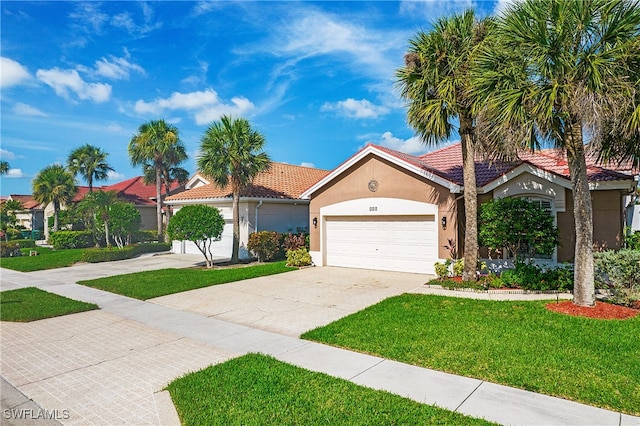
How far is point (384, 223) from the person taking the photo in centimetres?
1545

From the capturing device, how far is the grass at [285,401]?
13.8 feet

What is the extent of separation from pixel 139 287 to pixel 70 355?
242 inches

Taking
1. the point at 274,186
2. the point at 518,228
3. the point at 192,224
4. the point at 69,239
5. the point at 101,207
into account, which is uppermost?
the point at 274,186

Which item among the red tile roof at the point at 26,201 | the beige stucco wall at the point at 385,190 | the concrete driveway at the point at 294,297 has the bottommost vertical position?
the concrete driveway at the point at 294,297

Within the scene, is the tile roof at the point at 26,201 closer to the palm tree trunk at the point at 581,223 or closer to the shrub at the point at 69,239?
the shrub at the point at 69,239

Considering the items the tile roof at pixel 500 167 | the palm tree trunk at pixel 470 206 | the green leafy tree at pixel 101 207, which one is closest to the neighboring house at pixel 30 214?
the green leafy tree at pixel 101 207

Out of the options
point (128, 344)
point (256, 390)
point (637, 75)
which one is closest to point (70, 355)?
point (128, 344)

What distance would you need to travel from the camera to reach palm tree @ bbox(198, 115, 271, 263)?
663 inches

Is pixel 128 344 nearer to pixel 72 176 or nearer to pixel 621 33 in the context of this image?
pixel 621 33

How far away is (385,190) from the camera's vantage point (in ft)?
49.5

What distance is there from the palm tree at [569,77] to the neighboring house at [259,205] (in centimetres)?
1263

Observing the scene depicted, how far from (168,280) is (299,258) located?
5714mm

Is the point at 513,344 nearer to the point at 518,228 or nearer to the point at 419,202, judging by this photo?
the point at 518,228

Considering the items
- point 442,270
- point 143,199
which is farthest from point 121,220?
point 442,270
